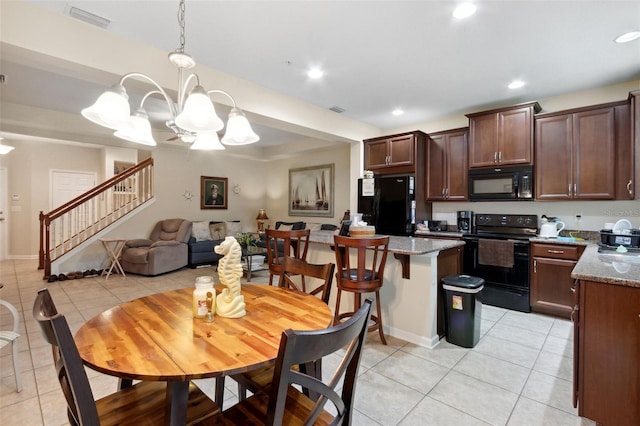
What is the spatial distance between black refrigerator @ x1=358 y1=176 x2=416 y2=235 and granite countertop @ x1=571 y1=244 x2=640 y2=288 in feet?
7.59

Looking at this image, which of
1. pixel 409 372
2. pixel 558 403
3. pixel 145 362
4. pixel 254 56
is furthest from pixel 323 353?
pixel 254 56

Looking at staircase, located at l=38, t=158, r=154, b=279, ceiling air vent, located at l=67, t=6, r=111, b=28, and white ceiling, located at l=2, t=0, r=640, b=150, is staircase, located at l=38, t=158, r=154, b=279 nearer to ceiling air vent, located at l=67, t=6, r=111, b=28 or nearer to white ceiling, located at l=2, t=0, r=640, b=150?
white ceiling, located at l=2, t=0, r=640, b=150

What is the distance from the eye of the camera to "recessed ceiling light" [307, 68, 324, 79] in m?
3.23

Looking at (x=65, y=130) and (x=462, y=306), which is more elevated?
(x=65, y=130)

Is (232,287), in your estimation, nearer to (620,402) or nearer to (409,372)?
(409,372)

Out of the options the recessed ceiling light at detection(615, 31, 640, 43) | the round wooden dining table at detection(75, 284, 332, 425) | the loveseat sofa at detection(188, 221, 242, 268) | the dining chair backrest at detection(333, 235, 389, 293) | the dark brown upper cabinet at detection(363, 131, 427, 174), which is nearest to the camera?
the round wooden dining table at detection(75, 284, 332, 425)

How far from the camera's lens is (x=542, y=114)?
12.0ft

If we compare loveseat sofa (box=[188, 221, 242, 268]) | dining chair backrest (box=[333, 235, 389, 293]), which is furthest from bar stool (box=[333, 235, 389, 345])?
loveseat sofa (box=[188, 221, 242, 268])

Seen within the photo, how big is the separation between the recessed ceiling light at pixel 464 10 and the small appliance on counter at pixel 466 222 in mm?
2900

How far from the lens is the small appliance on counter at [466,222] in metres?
4.45

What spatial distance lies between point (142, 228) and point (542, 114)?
23.6 feet

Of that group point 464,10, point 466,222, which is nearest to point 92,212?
point 464,10

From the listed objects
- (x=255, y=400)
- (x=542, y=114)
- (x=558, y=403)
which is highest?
(x=542, y=114)

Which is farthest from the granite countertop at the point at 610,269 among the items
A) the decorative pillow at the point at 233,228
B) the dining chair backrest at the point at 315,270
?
the decorative pillow at the point at 233,228
